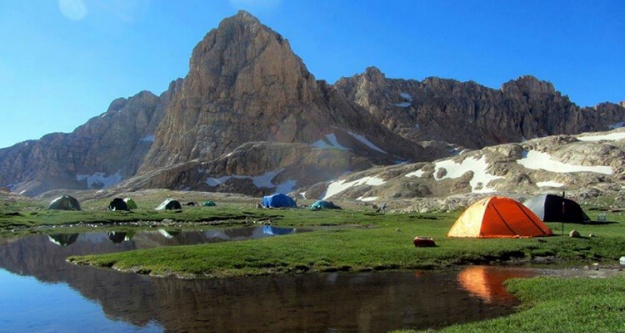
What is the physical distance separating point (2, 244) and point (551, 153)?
11282 centimetres

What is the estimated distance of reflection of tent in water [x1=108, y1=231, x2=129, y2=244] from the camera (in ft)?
135

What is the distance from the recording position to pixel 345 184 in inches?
5640

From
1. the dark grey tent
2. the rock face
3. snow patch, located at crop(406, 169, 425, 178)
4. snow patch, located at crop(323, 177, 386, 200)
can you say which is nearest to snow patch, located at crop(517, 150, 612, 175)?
the rock face

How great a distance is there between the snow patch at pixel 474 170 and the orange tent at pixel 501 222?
7457cm

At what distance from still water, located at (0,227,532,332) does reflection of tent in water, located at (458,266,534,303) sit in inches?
1.6

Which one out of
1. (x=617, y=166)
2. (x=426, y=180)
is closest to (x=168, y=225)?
(x=426, y=180)

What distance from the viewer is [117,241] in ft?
133

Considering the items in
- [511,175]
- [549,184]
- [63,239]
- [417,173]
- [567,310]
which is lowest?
[63,239]

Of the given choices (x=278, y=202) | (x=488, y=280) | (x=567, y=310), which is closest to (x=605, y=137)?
(x=278, y=202)

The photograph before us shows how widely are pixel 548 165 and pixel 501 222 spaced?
3437 inches

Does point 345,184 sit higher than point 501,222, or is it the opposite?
point 345,184

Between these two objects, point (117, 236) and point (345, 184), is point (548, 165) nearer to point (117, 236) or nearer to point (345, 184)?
point (345, 184)

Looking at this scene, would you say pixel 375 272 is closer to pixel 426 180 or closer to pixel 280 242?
pixel 280 242

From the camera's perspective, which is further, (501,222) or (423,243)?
(501,222)
